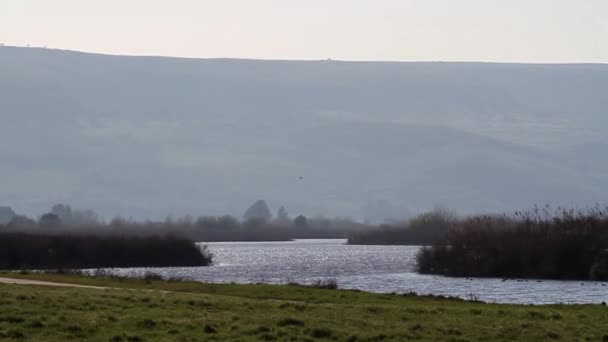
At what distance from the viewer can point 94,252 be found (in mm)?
67875

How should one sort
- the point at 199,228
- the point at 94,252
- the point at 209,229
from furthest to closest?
the point at 199,228 → the point at 209,229 → the point at 94,252

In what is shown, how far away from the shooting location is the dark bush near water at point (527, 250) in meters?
56.1

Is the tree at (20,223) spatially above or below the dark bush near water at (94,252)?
above

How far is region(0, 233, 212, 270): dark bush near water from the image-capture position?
6319 centimetres

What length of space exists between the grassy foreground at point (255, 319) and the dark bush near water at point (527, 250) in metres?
24.6

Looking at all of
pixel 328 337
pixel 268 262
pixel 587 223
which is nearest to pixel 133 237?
pixel 268 262

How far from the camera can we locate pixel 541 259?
57.3 m

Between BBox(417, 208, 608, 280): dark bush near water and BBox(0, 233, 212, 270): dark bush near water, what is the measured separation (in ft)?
46.1

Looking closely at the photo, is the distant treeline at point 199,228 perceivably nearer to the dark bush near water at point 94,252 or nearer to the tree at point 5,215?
the tree at point 5,215

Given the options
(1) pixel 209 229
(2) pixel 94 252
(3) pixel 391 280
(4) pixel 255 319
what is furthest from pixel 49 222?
(4) pixel 255 319

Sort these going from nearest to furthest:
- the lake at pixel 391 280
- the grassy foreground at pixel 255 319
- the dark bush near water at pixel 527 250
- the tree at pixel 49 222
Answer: the grassy foreground at pixel 255 319, the lake at pixel 391 280, the dark bush near water at pixel 527 250, the tree at pixel 49 222

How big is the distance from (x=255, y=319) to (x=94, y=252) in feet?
144

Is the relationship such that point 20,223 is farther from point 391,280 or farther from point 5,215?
point 391,280

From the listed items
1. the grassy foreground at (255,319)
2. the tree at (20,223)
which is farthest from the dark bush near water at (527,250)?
the tree at (20,223)
